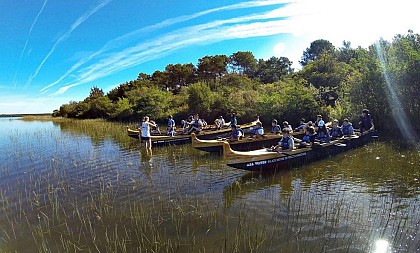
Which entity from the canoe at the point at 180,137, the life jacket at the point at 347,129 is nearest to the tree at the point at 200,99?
the canoe at the point at 180,137

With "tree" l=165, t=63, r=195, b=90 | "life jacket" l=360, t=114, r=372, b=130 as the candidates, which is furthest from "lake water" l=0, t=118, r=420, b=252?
"tree" l=165, t=63, r=195, b=90

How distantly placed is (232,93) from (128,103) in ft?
78.3

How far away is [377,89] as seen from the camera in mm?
18406

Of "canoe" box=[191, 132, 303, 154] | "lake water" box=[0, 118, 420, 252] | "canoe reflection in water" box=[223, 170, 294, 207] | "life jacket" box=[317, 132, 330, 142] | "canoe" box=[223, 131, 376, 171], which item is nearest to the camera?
"lake water" box=[0, 118, 420, 252]

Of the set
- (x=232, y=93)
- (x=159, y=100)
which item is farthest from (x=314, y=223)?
(x=159, y=100)

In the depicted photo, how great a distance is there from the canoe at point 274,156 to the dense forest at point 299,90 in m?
8.33

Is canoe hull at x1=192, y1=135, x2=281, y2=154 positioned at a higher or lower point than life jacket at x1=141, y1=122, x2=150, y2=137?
lower

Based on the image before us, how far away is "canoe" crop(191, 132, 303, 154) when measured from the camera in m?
13.5

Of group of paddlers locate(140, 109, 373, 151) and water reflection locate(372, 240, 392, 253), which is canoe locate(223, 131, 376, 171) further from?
water reflection locate(372, 240, 392, 253)

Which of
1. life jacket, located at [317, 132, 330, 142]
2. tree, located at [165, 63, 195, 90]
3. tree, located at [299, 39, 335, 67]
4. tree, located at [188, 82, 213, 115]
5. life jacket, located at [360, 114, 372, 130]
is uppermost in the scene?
tree, located at [299, 39, 335, 67]

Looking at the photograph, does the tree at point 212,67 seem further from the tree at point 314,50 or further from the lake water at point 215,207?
the lake water at point 215,207

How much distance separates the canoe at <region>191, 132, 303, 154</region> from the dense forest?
9216 millimetres

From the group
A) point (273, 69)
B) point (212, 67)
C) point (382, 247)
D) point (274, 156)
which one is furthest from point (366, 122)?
point (273, 69)

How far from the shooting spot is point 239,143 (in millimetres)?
13828
